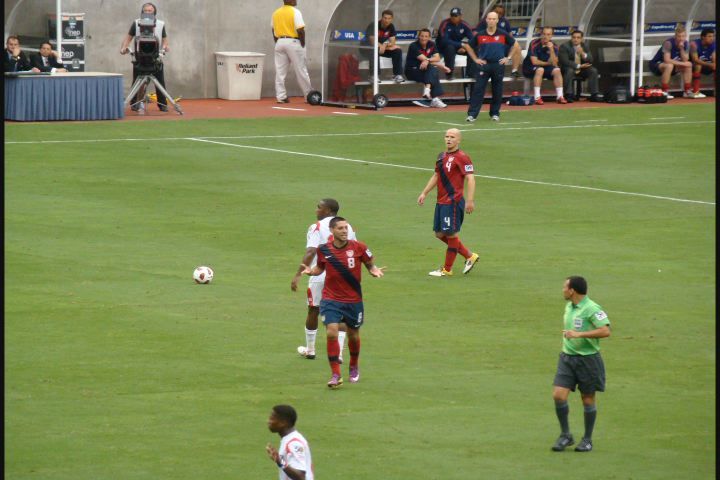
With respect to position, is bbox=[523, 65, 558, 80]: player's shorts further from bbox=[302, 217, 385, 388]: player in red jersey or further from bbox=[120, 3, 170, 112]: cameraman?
bbox=[302, 217, 385, 388]: player in red jersey

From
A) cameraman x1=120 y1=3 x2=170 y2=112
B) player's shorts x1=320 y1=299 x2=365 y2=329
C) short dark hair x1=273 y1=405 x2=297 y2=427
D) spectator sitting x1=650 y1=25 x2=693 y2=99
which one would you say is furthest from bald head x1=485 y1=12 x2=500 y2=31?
short dark hair x1=273 y1=405 x2=297 y2=427

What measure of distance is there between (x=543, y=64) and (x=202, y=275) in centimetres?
2279

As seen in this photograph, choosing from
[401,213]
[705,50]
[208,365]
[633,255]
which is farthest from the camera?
[705,50]

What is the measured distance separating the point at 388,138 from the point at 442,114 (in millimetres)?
5007

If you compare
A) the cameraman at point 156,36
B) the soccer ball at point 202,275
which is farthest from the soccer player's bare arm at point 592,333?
the cameraman at point 156,36

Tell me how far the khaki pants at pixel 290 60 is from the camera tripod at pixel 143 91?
3671 millimetres

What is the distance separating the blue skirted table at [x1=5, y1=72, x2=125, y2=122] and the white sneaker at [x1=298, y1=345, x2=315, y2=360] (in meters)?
19.3

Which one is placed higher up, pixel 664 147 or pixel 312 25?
pixel 312 25

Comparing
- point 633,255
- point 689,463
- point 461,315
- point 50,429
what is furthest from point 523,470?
point 633,255

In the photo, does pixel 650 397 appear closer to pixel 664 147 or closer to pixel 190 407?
pixel 190 407

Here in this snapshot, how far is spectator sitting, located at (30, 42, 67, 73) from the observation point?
112 feet

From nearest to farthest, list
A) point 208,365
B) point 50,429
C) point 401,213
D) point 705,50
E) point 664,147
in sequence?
1. point 50,429
2. point 208,365
3. point 401,213
4. point 664,147
5. point 705,50

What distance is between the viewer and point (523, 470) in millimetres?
11773

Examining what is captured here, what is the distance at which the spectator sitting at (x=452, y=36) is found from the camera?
127ft
